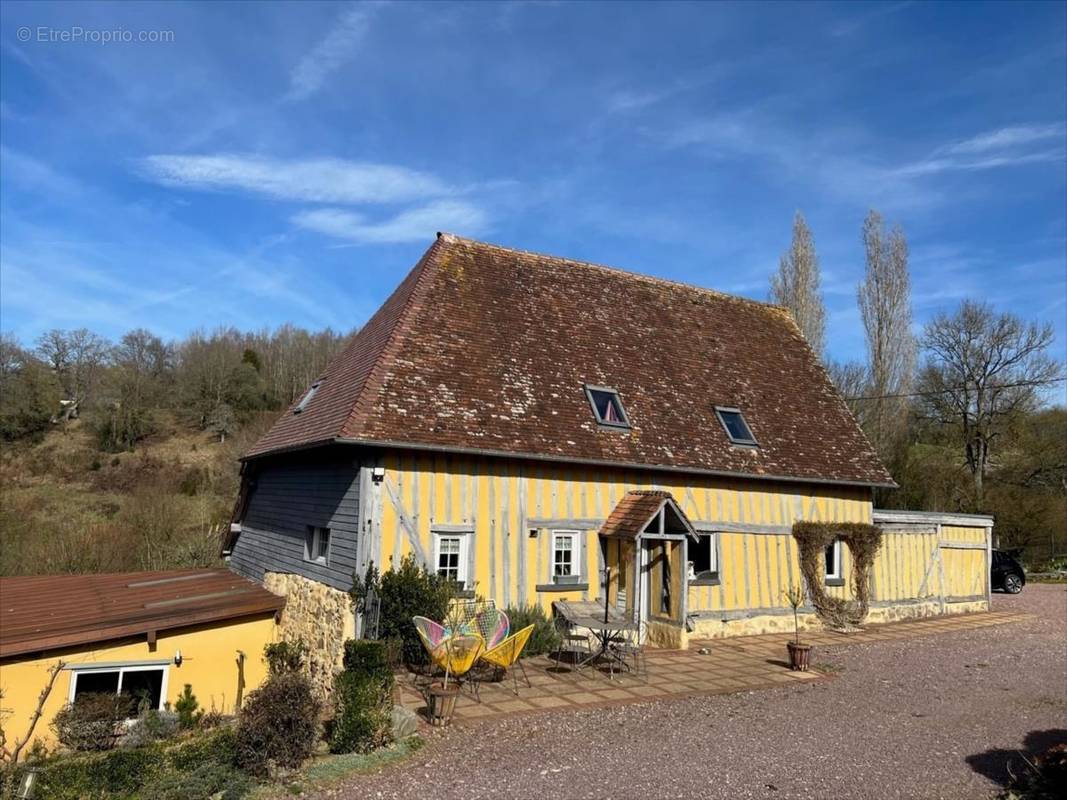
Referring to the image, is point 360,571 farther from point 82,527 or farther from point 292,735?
point 82,527

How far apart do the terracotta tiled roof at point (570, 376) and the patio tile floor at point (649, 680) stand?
339cm

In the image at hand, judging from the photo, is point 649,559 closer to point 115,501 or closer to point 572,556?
point 572,556

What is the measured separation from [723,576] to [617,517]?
304 cm

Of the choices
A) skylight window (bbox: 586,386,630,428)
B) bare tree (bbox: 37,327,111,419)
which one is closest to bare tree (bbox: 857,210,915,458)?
skylight window (bbox: 586,386,630,428)

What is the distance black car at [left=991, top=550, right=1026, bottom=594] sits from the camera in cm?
2464

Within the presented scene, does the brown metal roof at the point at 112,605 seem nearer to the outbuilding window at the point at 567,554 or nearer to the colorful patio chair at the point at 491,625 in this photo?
the colorful patio chair at the point at 491,625

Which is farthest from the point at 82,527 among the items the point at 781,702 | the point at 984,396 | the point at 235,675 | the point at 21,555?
the point at 984,396

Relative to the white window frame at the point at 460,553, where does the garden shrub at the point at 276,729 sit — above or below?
below

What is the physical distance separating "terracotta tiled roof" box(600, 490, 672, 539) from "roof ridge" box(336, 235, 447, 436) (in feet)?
15.9

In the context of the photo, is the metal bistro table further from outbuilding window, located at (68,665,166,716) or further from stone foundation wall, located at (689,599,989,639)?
outbuilding window, located at (68,665,166,716)

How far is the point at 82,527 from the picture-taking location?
67.5 ft

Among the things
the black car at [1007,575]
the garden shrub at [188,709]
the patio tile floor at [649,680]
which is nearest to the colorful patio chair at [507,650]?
the patio tile floor at [649,680]

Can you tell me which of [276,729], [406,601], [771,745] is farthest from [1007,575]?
[276,729]

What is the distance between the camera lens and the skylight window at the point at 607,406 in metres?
14.0
